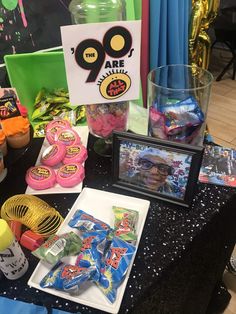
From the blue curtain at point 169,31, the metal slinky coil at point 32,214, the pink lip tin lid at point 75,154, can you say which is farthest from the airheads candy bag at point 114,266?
the blue curtain at point 169,31

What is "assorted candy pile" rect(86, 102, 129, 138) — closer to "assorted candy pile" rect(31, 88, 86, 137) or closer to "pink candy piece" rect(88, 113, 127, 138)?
"pink candy piece" rect(88, 113, 127, 138)

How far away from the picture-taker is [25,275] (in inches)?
22.0

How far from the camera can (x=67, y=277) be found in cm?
51

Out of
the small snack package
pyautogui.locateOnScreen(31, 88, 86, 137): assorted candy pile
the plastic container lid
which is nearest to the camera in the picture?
the plastic container lid

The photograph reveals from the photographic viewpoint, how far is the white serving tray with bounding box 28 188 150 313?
509 mm

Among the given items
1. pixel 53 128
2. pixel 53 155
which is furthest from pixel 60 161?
pixel 53 128

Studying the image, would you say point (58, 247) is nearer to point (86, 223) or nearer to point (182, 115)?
point (86, 223)

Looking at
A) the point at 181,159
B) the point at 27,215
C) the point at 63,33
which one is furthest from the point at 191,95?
the point at 27,215

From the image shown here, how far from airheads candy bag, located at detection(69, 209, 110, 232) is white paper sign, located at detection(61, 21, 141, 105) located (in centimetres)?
28

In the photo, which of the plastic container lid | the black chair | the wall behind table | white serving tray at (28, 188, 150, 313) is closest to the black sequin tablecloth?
white serving tray at (28, 188, 150, 313)

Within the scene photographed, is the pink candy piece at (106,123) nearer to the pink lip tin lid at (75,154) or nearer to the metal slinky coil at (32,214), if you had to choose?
the pink lip tin lid at (75,154)

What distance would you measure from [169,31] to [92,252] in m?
0.91

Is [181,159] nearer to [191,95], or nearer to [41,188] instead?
[191,95]

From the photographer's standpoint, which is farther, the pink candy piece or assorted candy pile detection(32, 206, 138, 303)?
the pink candy piece
